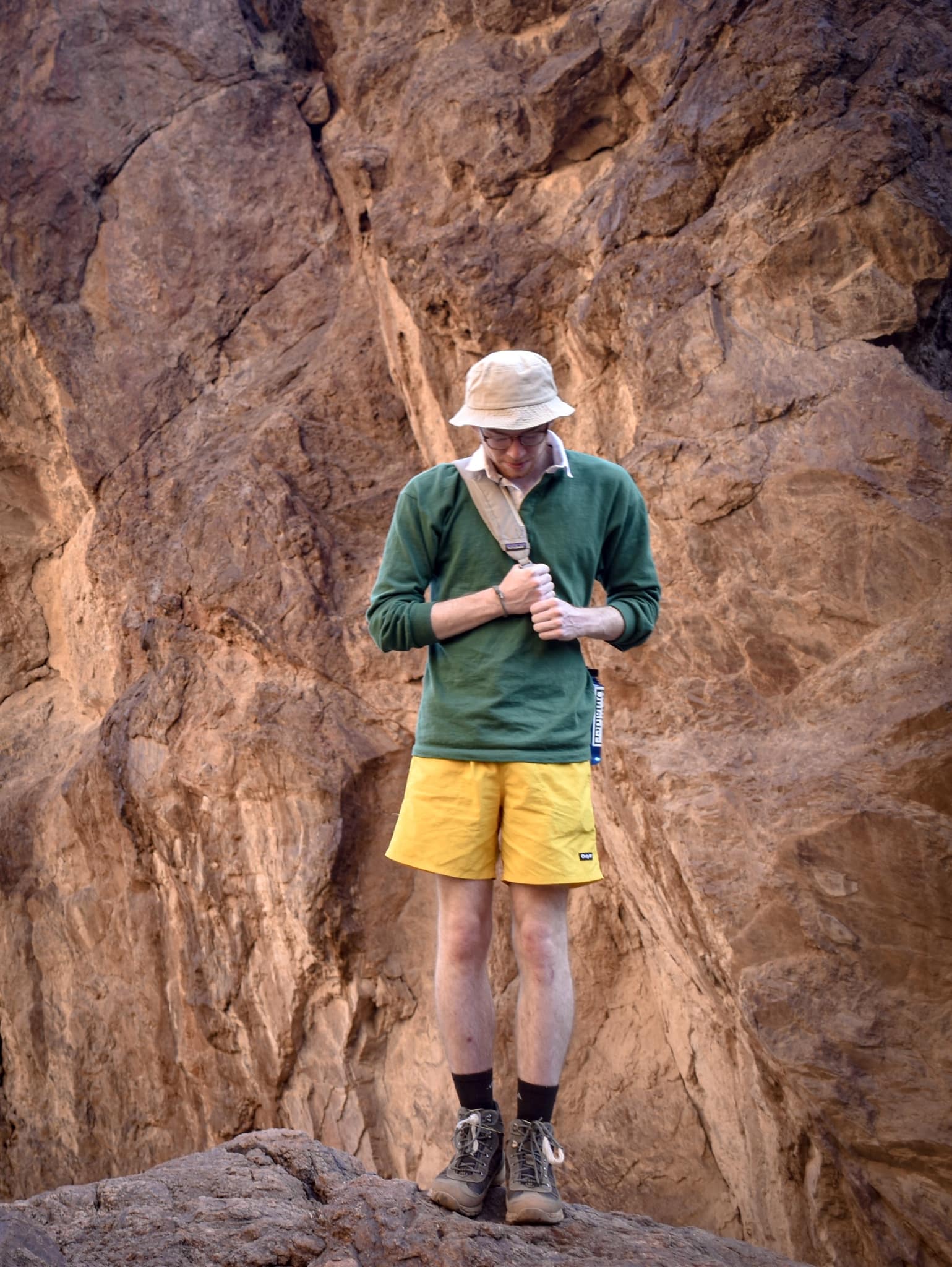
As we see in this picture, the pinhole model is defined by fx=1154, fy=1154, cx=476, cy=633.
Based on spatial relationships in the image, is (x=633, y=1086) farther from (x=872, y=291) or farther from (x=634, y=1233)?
(x=872, y=291)

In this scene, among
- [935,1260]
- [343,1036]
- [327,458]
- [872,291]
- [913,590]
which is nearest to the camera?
[935,1260]

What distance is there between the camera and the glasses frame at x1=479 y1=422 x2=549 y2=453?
114 inches

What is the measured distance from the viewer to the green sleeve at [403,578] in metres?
2.93

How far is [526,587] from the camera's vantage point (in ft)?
9.21

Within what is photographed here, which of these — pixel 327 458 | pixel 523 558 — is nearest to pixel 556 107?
pixel 327 458

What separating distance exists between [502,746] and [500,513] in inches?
23.2

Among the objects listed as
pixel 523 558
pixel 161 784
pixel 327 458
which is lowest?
pixel 161 784

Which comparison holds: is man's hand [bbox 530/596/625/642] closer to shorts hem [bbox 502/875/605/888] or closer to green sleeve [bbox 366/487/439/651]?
green sleeve [bbox 366/487/439/651]

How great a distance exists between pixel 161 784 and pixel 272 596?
4.01 ft

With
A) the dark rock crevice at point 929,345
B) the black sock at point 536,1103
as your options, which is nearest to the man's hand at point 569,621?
the black sock at point 536,1103

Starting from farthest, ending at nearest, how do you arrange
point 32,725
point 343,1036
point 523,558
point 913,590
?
point 32,725 < point 343,1036 < point 913,590 < point 523,558

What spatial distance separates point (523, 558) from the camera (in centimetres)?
289

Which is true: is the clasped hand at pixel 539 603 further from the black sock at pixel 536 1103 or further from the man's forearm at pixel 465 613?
the black sock at pixel 536 1103

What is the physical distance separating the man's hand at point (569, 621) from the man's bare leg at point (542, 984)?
625mm
